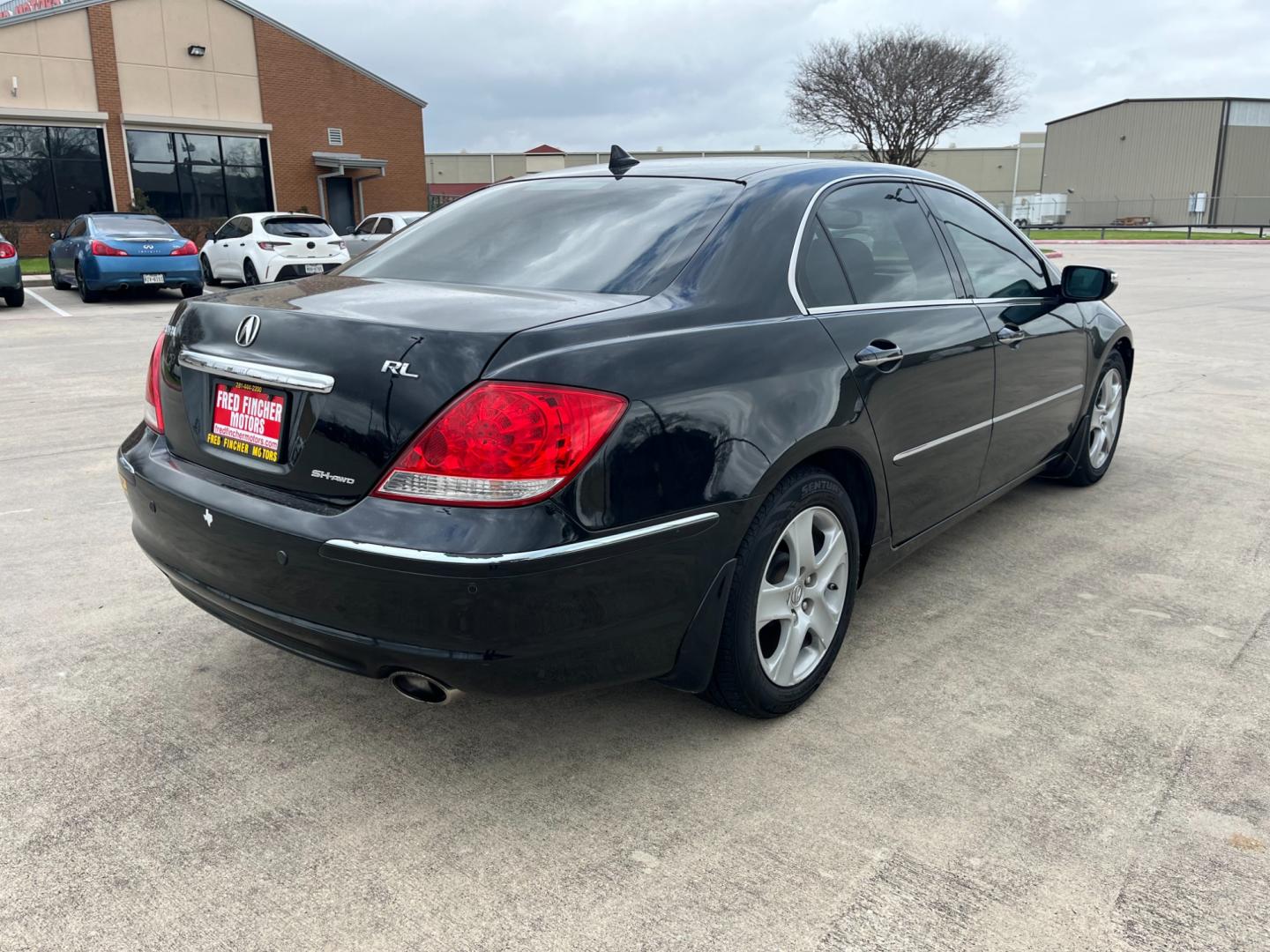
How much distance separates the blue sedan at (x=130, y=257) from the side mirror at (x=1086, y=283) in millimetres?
14438

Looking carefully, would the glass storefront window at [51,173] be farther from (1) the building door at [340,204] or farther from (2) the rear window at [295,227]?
(2) the rear window at [295,227]

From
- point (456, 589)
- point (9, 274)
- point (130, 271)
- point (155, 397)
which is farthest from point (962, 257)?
point (9, 274)

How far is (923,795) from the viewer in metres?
2.57

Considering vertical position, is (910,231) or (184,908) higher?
(910,231)

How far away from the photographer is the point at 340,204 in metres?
33.0

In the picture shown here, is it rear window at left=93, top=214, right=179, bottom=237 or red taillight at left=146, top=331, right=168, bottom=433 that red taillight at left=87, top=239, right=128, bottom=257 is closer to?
rear window at left=93, top=214, right=179, bottom=237

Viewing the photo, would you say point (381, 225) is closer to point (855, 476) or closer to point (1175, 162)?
point (855, 476)

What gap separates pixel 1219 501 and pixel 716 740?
11.6ft

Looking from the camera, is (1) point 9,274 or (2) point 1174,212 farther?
(2) point 1174,212

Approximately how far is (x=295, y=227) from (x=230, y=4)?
1567cm

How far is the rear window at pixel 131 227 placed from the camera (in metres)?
15.7

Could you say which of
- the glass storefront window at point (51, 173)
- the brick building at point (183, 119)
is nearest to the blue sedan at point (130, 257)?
the brick building at point (183, 119)

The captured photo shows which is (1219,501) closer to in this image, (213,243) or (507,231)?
(507,231)

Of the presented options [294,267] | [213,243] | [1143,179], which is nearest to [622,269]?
[294,267]
